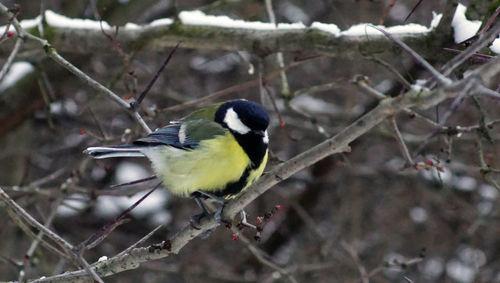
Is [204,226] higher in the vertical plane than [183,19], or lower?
lower

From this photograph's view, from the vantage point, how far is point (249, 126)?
3.40 metres

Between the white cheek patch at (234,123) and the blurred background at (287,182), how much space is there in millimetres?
1588

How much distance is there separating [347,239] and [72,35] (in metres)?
3.27

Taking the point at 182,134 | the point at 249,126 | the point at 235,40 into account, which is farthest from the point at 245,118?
the point at 235,40

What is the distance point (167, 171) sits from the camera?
134 inches

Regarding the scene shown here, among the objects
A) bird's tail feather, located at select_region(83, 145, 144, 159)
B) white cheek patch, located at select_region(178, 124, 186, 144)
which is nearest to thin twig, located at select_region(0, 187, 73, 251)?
bird's tail feather, located at select_region(83, 145, 144, 159)

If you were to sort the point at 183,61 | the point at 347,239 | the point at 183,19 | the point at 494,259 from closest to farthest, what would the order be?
1. the point at 183,19
2. the point at 494,259
3. the point at 347,239
4. the point at 183,61

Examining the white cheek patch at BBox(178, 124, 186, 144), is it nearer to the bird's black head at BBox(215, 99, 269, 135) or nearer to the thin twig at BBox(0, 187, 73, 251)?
the bird's black head at BBox(215, 99, 269, 135)

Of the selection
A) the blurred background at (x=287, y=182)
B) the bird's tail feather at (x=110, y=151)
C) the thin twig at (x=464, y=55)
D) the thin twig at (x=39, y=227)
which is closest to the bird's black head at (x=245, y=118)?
the bird's tail feather at (x=110, y=151)

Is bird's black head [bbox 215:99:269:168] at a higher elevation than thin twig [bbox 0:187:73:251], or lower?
lower

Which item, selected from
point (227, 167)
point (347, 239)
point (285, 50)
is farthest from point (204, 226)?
point (347, 239)

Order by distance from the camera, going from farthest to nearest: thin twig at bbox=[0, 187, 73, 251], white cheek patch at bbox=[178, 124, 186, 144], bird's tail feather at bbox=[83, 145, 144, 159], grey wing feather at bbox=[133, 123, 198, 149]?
white cheek patch at bbox=[178, 124, 186, 144], grey wing feather at bbox=[133, 123, 198, 149], bird's tail feather at bbox=[83, 145, 144, 159], thin twig at bbox=[0, 187, 73, 251]

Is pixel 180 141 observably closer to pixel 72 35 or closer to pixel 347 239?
pixel 72 35

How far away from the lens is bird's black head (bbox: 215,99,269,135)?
338 centimetres
